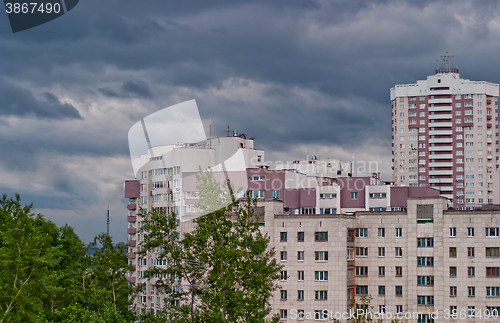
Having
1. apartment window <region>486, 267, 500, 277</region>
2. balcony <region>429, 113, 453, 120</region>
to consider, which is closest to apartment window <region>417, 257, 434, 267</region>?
apartment window <region>486, 267, 500, 277</region>

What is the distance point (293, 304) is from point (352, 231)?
8018 mm

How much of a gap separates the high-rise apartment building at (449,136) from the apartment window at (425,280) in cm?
7716

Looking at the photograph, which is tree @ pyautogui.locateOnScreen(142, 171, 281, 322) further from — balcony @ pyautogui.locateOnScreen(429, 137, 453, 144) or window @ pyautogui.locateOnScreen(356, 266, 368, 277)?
balcony @ pyautogui.locateOnScreen(429, 137, 453, 144)

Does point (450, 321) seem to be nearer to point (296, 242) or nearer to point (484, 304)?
point (484, 304)

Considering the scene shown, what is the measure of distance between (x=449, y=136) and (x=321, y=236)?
8500 centimetres

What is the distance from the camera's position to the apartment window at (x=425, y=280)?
62.4 metres

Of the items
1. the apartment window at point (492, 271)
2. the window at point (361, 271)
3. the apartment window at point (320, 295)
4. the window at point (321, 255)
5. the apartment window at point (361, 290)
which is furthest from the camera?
the window at point (361, 271)

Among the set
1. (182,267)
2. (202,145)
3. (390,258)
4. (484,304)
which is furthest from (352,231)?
(202,145)

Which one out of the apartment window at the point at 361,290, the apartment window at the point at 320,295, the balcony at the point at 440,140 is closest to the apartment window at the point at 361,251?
the apartment window at the point at 361,290

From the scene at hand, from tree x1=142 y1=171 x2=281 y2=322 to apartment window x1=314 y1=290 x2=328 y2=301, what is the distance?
26409mm

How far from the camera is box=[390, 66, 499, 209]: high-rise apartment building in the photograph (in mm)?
139125

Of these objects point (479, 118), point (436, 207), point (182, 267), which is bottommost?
point (182, 267)

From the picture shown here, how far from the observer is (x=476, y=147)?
459 ft

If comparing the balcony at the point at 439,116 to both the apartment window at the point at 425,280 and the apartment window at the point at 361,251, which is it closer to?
the apartment window at the point at 361,251
